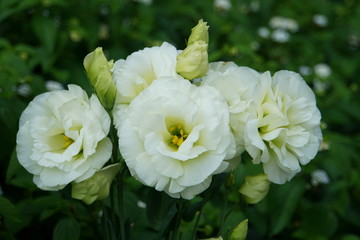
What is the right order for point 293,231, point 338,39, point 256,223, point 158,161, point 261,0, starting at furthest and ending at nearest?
point 338,39, point 261,0, point 293,231, point 256,223, point 158,161

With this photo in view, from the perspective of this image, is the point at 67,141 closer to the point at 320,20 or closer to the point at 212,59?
the point at 212,59

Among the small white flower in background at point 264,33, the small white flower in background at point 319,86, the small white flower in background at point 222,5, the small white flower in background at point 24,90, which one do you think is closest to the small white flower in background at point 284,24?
the small white flower in background at point 264,33

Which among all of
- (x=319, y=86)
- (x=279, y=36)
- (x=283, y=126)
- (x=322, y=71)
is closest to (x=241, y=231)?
(x=283, y=126)

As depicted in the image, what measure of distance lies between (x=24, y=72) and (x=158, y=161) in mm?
1009

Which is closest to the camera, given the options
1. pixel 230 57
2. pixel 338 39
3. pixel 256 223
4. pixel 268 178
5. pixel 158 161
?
pixel 158 161

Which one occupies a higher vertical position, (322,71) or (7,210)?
(7,210)

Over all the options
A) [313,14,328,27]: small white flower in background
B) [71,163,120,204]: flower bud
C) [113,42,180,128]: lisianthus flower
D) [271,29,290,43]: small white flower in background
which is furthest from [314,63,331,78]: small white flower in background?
[71,163,120,204]: flower bud

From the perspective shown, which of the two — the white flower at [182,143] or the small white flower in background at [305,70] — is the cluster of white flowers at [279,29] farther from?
the white flower at [182,143]

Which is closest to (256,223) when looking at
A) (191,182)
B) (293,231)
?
(293,231)

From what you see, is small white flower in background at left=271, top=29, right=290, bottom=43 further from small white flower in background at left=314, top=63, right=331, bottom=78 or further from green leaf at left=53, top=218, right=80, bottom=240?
green leaf at left=53, top=218, right=80, bottom=240

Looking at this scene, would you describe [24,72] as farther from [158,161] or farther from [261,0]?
[261,0]

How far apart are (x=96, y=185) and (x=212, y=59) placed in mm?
1011

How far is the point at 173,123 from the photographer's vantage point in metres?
1.05

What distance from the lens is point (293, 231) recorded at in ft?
6.99
